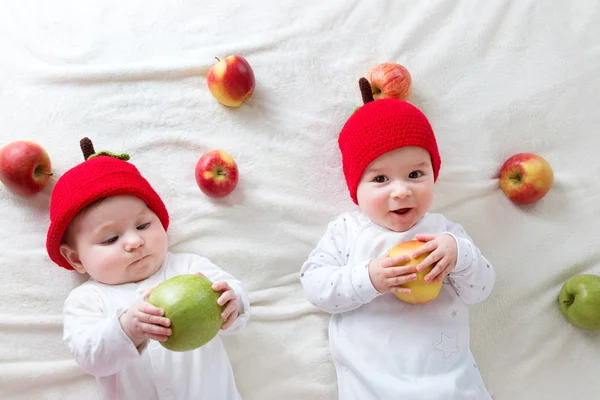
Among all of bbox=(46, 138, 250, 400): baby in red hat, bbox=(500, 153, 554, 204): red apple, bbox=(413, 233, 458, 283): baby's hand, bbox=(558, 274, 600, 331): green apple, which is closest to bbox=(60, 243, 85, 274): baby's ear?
bbox=(46, 138, 250, 400): baby in red hat

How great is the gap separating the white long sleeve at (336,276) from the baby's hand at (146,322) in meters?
0.44

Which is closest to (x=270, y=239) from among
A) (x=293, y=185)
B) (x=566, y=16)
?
(x=293, y=185)

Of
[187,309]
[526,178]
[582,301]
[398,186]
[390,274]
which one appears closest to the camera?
[187,309]

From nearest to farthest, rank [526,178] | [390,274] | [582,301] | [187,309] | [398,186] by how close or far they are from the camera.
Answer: [187,309]
[390,274]
[398,186]
[582,301]
[526,178]

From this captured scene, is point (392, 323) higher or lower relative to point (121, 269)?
lower

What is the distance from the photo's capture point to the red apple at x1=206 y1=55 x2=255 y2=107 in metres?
1.64

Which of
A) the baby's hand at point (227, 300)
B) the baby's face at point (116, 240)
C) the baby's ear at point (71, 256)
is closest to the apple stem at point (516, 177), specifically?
the baby's hand at point (227, 300)

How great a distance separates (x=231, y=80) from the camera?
1.64 meters

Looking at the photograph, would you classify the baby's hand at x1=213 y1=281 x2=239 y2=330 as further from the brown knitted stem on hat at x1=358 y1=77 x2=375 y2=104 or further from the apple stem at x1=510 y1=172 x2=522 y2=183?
the apple stem at x1=510 y1=172 x2=522 y2=183

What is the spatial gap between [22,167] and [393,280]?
0.99m

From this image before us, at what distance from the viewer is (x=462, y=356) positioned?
1.46m

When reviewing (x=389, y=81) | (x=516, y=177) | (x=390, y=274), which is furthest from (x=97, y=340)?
(x=516, y=177)

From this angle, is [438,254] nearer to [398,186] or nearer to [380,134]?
[398,186]

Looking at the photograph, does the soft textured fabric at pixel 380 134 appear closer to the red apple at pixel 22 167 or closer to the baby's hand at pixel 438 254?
the baby's hand at pixel 438 254
